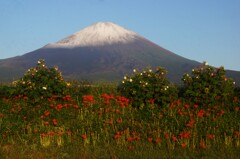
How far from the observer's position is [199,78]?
1673cm

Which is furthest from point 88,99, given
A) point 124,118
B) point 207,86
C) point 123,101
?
point 207,86

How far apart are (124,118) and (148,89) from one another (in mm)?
1838

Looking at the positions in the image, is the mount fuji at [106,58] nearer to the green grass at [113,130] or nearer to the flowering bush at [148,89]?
the flowering bush at [148,89]

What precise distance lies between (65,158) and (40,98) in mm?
7400

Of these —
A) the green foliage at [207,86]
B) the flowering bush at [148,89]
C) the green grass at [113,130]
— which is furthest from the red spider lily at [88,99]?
the green foliage at [207,86]

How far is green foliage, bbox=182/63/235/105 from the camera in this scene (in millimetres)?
16266

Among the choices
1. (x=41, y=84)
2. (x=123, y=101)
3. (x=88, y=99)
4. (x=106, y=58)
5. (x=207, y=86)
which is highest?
(x=41, y=84)

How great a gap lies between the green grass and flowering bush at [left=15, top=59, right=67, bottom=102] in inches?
11.9

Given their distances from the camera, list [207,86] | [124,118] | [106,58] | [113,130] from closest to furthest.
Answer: [113,130], [124,118], [207,86], [106,58]

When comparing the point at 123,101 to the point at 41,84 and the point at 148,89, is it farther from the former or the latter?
the point at 41,84

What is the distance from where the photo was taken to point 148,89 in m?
15.9

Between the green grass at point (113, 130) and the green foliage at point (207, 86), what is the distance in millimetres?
309

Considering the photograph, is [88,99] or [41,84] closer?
[88,99]

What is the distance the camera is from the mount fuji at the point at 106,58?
146250 millimetres
